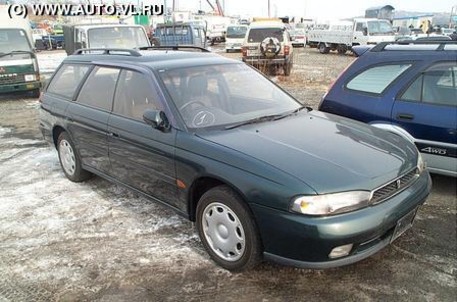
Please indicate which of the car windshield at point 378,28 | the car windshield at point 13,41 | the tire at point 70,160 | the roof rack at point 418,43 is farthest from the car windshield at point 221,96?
the car windshield at point 378,28

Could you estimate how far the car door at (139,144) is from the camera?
11.4ft

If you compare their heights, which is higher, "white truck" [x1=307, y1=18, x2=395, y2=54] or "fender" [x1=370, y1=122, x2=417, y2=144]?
"white truck" [x1=307, y1=18, x2=395, y2=54]

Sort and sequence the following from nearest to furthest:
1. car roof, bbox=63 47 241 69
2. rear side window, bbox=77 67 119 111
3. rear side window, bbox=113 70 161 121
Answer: rear side window, bbox=113 70 161 121 < car roof, bbox=63 47 241 69 < rear side window, bbox=77 67 119 111

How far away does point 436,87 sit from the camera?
14.0 ft

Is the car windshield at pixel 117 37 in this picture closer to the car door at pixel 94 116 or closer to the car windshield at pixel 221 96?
the car door at pixel 94 116

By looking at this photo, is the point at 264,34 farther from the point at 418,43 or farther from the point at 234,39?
the point at 234,39

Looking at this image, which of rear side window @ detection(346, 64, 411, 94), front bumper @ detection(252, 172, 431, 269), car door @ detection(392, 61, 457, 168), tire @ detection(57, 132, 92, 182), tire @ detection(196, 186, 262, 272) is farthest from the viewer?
tire @ detection(57, 132, 92, 182)

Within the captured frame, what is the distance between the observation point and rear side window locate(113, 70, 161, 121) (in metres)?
3.68

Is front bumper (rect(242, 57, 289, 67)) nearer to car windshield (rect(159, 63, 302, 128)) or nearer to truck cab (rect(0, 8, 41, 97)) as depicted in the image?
truck cab (rect(0, 8, 41, 97))

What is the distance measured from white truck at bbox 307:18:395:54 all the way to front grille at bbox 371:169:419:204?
1904 centimetres

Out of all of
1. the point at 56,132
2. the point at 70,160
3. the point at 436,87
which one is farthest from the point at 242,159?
the point at 56,132

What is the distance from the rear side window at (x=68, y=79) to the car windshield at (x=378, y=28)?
67.3ft

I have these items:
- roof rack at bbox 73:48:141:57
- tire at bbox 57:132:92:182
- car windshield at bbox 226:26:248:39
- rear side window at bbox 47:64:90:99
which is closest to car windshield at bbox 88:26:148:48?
rear side window at bbox 47:64:90:99

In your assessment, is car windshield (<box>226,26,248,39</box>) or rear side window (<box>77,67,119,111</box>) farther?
car windshield (<box>226,26,248,39</box>)
